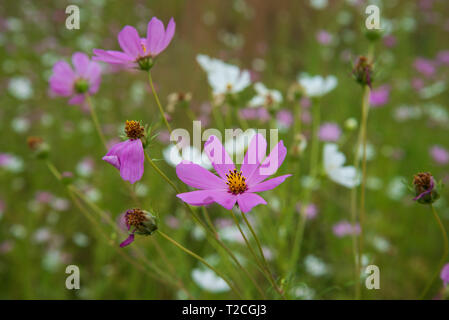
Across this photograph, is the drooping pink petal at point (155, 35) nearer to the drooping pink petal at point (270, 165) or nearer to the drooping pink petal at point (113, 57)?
the drooping pink petal at point (113, 57)

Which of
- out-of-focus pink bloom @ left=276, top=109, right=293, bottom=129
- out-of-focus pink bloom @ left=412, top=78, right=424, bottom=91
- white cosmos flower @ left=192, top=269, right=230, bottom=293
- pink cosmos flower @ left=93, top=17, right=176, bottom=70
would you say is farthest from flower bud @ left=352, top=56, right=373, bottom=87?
out-of-focus pink bloom @ left=412, top=78, right=424, bottom=91

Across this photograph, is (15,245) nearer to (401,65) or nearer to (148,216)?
(148,216)

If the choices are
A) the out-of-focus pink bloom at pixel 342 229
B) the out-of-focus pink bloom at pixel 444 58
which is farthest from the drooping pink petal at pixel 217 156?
the out-of-focus pink bloom at pixel 444 58

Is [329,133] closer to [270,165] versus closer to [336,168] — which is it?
[336,168]

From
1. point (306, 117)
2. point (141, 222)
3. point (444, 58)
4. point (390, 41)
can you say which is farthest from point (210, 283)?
point (444, 58)

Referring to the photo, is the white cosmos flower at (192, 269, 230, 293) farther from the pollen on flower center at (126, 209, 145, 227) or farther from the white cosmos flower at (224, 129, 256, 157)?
the pollen on flower center at (126, 209, 145, 227)
